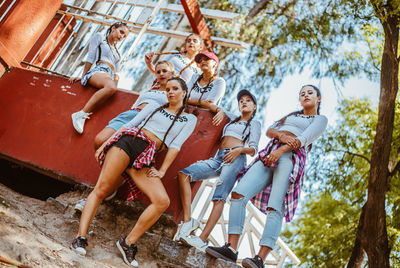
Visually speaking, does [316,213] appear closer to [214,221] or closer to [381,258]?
[381,258]

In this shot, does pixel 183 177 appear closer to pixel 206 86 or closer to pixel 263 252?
pixel 263 252

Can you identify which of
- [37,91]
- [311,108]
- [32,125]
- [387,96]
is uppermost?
[387,96]

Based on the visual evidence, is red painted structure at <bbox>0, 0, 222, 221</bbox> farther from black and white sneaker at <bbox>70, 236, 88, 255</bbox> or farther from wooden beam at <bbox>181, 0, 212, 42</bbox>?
wooden beam at <bbox>181, 0, 212, 42</bbox>

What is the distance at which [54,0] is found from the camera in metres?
5.55

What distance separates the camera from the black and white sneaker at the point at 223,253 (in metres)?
3.24

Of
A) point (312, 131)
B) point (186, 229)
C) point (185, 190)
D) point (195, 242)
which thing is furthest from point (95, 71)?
point (312, 131)

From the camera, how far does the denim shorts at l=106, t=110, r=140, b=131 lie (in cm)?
400

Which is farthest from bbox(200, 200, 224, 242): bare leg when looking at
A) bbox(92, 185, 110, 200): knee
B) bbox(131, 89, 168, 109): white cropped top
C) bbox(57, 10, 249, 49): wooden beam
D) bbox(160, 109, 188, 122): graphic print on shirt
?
bbox(57, 10, 249, 49): wooden beam

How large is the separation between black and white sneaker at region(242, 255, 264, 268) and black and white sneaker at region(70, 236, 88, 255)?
4.15 ft

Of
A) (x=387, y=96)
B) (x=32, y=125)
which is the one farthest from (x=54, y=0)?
(x=387, y=96)

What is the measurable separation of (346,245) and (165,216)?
600 centimetres

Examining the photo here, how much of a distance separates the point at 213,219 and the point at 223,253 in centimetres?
36

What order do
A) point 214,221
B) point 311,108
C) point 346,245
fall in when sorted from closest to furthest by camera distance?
point 214,221 → point 311,108 → point 346,245

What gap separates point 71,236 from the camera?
3.42 m
